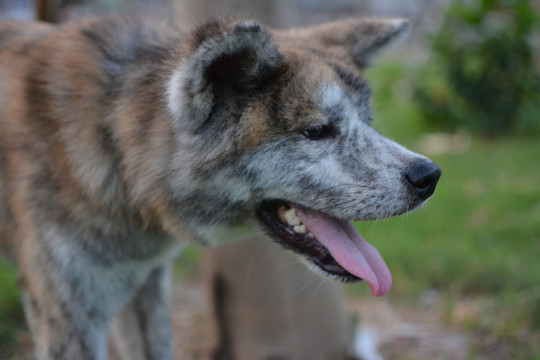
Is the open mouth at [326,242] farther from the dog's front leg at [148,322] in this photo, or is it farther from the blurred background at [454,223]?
the dog's front leg at [148,322]

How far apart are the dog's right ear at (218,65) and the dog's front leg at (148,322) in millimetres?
1230

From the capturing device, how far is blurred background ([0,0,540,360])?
350 centimetres

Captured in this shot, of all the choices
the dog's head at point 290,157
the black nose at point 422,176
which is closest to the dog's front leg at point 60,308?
the dog's head at point 290,157

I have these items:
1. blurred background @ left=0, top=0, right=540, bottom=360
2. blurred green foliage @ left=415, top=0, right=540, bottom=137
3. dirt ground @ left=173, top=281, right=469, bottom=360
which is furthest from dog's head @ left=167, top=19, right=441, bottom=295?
blurred green foliage @ left=415, top=0, right=540, bottom=137

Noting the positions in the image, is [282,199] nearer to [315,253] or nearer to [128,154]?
[315,253]

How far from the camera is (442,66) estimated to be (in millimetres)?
7496

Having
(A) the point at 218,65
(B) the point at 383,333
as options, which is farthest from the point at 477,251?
(A) the point at 218,65

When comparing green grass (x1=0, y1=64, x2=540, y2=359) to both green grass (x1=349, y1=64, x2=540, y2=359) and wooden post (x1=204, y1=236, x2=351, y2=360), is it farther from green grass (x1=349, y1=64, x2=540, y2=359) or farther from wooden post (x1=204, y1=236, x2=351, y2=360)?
wooden post (x1=204, y1=236, x2=351, y2=360)

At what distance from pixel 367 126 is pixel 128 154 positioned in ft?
3.19

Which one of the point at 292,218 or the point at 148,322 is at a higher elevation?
the point at 292,218

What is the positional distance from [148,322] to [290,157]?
4.59 ft

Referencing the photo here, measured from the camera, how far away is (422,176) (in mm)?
2205

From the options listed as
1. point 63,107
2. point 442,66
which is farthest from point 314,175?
point 442,66

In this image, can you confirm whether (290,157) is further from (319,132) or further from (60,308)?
→ (60,308)
